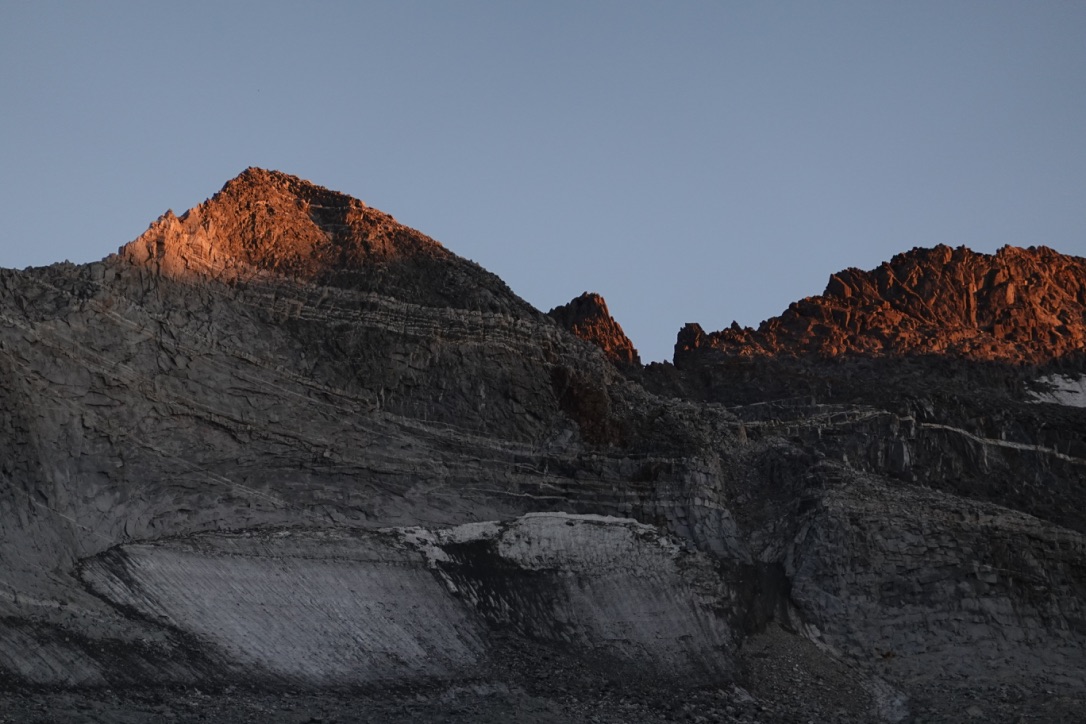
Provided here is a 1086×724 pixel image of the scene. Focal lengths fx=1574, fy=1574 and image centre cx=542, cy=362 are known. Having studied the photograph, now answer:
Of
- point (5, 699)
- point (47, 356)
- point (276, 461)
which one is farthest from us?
point (276, 461)

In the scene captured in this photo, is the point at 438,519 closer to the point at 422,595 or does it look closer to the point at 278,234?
the point at 422,595

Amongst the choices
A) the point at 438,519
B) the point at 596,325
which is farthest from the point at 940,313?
the point at 438,519

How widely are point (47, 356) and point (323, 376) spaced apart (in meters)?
7.88

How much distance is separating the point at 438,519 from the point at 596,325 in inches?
942

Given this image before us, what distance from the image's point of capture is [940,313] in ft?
225

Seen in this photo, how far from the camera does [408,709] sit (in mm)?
35969

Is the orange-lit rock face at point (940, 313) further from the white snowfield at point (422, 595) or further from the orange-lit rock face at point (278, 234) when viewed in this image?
the white snowfield at point (422, 595)

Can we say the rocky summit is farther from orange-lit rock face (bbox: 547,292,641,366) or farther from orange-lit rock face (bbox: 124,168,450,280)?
orange-lit rock face (bbox: 547,292,641,366)

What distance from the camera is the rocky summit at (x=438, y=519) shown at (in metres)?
37.2

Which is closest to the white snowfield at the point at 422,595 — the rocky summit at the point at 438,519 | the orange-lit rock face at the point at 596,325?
the rocky summit at the point at 438,519

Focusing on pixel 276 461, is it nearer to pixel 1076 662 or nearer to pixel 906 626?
pixel 906 626

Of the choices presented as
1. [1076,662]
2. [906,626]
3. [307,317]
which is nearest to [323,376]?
[307,317]

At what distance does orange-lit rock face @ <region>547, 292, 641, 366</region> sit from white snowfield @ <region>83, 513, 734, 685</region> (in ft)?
63.1

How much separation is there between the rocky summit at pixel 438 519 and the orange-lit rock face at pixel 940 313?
426 inches
